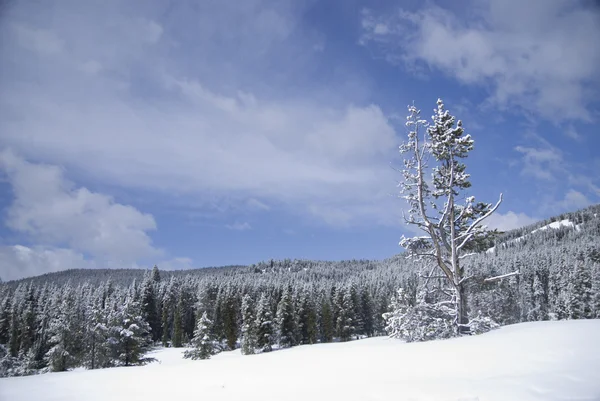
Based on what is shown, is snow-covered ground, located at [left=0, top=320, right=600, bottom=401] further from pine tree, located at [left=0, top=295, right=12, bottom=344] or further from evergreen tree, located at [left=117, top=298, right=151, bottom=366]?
pine tree, located at [left=0, top=295, right=12, bottom=344]

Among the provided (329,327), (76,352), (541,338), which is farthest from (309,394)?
(329,327)

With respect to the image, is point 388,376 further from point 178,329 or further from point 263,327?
point 178,329

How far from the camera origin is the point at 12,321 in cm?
7169

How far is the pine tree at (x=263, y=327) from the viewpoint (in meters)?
56.9

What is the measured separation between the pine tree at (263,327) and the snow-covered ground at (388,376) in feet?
165

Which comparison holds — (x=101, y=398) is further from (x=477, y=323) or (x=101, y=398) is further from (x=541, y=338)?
(x=477, y=323)

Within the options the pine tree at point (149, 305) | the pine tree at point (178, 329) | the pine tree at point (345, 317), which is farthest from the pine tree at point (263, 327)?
the pine tree at point (149, 305)

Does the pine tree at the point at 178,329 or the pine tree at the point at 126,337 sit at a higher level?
the pine tree at the point at 126,337

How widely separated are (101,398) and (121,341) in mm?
30882

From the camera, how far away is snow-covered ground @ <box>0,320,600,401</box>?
5441mm

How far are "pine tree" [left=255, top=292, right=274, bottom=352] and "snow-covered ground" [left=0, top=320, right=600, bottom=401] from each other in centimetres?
5022

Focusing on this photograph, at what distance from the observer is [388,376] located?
6523 millimetres

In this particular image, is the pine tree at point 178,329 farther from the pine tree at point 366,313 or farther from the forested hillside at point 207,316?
the pine tree at point 366,313

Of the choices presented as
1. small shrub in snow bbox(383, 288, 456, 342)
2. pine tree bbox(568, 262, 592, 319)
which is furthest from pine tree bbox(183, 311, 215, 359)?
pine tree bbox(568, 262, 592, 319)
